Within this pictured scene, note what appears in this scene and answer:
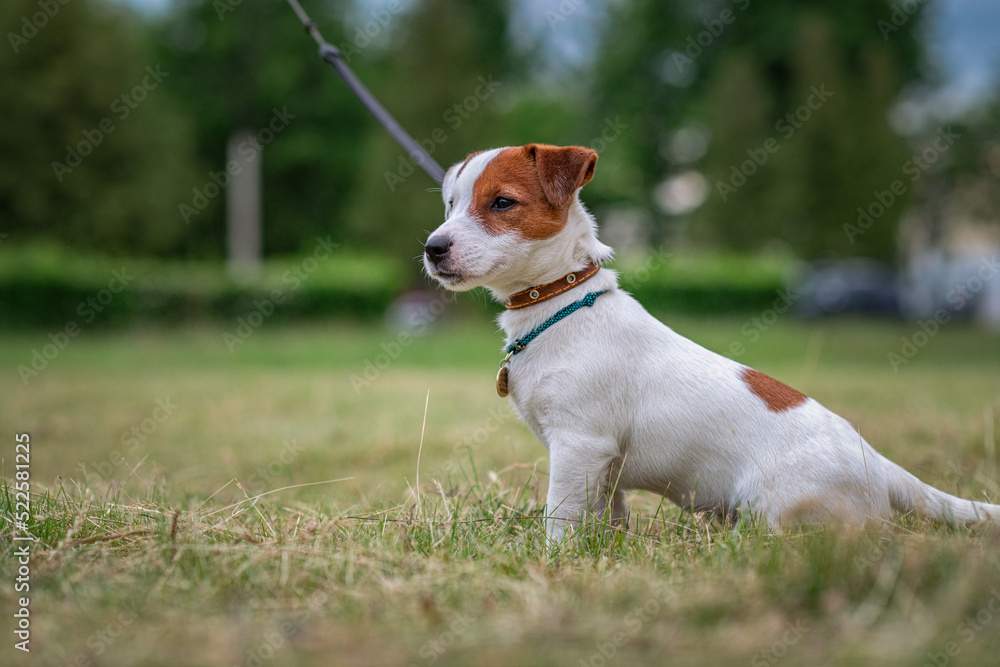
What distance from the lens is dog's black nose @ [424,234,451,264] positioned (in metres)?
2.68

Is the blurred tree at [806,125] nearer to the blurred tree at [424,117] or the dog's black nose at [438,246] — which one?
the blurred tree at [424,117]

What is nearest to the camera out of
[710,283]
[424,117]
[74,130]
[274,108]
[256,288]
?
[256,288]

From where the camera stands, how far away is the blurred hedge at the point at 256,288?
13922 millimetres

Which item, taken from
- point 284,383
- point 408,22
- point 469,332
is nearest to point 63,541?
point 284,383

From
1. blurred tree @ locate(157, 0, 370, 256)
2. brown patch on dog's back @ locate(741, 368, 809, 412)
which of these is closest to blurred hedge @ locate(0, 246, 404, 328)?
blurred tree @ locate(157, 0, 370, 256)

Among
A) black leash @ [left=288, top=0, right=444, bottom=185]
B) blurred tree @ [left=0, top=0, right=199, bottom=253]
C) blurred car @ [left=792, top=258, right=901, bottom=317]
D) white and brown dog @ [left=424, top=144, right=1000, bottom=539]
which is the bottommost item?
→ blurred car @ [left=792, top=258, right=901, bottom=317]

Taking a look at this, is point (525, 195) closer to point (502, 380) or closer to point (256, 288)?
point (502, 380)

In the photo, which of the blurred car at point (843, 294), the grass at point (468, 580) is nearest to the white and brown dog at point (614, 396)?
the grass at point (468, 580)

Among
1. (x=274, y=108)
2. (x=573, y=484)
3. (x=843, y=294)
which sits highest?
(x=274, y=108)

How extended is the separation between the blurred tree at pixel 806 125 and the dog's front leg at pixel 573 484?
2030 centimetres

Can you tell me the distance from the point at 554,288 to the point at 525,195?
1.19ft

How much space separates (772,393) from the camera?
8.77ft

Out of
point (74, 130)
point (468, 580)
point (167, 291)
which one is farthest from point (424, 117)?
point (468, 580)

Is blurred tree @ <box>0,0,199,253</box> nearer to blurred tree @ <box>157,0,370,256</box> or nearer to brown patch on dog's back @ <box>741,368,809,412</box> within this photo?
blurred tree @ <box>157,0,370,256</box>
